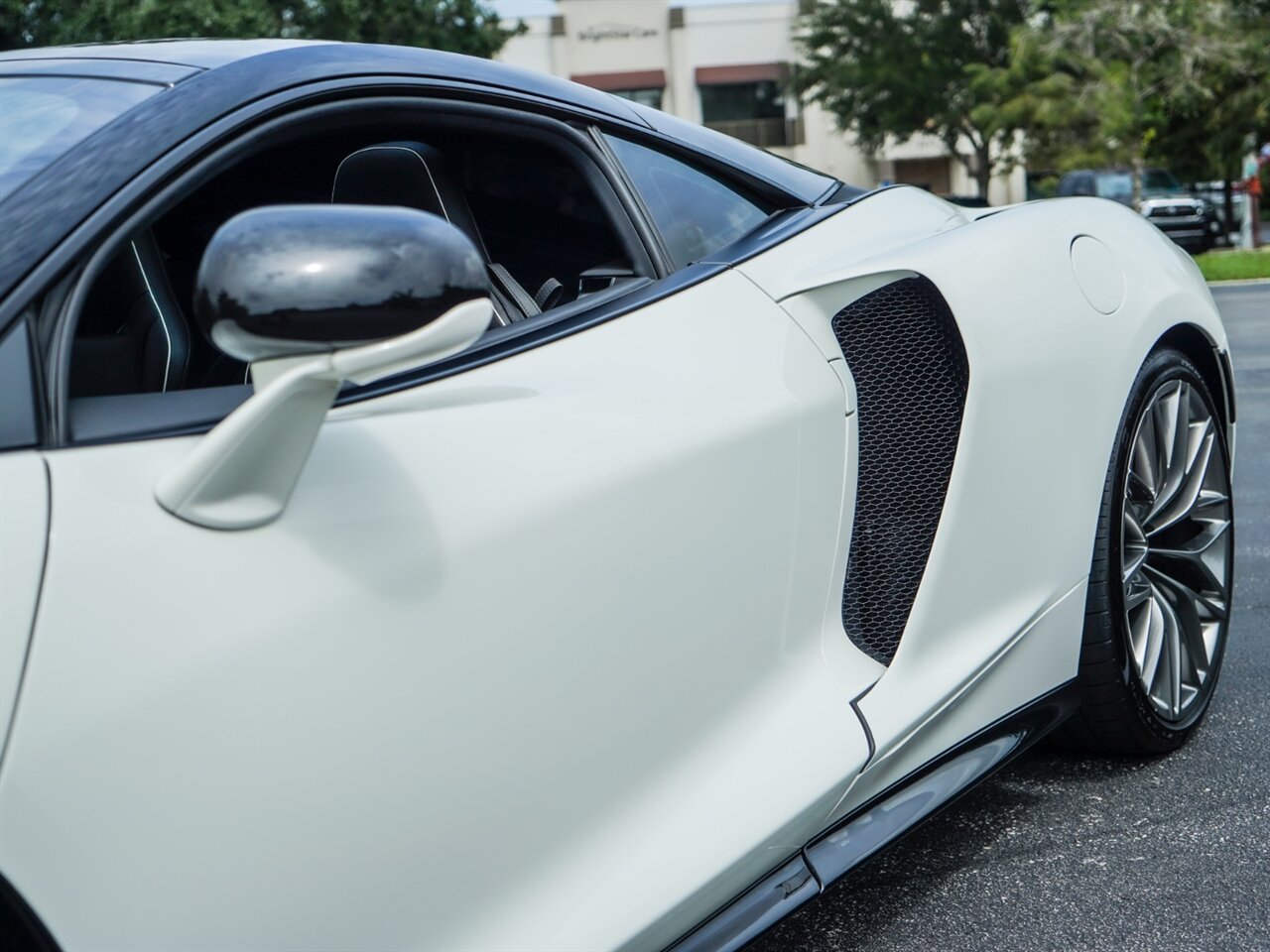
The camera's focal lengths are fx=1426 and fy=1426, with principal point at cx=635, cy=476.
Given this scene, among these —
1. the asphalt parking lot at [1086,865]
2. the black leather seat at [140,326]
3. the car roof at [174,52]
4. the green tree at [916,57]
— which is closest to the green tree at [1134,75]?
the green tree at [916,57]

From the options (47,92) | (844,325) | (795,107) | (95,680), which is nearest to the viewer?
(95,680)

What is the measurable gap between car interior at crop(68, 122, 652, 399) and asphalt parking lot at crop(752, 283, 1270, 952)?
103cm

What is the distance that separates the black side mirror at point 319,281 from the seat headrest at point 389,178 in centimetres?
83

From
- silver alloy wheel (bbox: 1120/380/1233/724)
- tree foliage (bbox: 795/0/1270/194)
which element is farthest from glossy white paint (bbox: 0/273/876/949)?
tree foliage (bbox: 795/0/1270/194)

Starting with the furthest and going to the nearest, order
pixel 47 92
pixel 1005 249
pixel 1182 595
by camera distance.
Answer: pixel 1182 595 → pixel 1005 249 → pixel 47 92

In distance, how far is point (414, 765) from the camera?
135 centimetres

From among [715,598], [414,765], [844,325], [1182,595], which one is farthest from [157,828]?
[1182,595]

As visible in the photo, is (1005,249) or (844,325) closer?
(844,325)

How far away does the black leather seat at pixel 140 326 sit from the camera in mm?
1909

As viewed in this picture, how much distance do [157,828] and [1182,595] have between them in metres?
2.12

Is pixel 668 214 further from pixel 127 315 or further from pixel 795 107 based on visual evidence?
pixel 795 107

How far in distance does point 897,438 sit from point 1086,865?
35.1 inches

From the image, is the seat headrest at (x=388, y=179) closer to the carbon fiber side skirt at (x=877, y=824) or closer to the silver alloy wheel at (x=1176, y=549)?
the carbon fiber side skirt at (x=877, y=824)

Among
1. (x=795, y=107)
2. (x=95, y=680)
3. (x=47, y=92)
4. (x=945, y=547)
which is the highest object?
(x=47, y=92)
